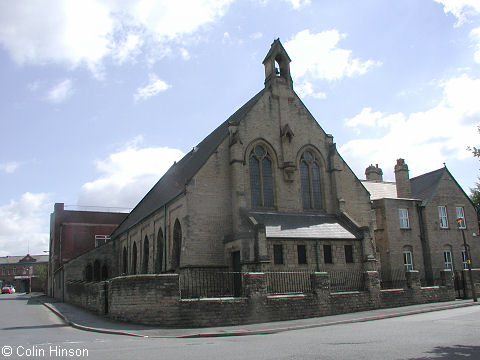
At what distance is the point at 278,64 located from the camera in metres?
30.1

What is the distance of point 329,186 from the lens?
2870 centimetres

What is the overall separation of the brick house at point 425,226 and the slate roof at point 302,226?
8.34 meters

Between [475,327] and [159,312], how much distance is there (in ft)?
36.6

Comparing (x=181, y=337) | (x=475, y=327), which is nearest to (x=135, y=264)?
(x=181, y=337)

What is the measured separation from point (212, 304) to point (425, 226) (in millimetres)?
23558

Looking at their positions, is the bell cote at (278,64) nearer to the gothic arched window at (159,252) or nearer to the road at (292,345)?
the gothic arched window at (159,252)

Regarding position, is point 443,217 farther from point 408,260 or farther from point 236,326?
point 236,326

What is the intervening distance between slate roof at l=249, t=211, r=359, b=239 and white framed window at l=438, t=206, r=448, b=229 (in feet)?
42.3

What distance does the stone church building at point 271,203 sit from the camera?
77.9ft

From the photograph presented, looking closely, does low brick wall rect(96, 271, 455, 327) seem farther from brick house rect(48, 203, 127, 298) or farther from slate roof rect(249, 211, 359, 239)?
brick house rect(48, 203, 127, 298)

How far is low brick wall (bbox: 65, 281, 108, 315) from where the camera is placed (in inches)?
837

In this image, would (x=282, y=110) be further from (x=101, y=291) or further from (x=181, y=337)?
(x=181, y=337)

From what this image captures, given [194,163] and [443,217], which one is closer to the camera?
[194,163]

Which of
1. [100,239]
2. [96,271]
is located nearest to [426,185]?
[96,271]
